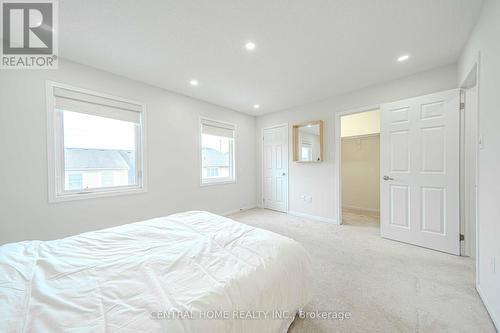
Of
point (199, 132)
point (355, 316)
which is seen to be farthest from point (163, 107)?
point (355, 316)

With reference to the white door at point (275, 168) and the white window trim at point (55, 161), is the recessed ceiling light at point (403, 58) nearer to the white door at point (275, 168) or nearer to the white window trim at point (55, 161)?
the white door at point (275, 168)

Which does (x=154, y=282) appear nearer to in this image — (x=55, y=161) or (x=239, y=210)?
(x=55, y=161)

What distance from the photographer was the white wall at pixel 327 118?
2.67 metres

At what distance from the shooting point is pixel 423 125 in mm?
2611

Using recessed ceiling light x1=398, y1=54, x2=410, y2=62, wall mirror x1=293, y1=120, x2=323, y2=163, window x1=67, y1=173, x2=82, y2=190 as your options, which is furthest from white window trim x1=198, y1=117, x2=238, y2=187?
recessed ceiling light x1=398, y1=54, x2=410, y2=62

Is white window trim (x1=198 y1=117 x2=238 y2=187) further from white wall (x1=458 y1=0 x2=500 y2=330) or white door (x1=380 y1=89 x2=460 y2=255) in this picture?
white wall (x1=458 y1=0 x2=500 y2=330)

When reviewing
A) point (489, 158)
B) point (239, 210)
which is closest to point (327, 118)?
point (489, 158)

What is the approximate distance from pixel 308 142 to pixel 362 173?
193 cm

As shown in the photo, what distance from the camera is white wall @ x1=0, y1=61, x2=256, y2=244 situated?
6.60ft

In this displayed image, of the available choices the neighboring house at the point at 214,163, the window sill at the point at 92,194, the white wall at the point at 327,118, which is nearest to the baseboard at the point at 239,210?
the white wall at the point at 327,118

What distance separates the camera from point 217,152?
429cm

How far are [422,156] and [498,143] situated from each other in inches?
57.7

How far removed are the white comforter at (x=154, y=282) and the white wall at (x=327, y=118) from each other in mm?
2706

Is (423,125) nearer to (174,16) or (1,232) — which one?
(174,16)
